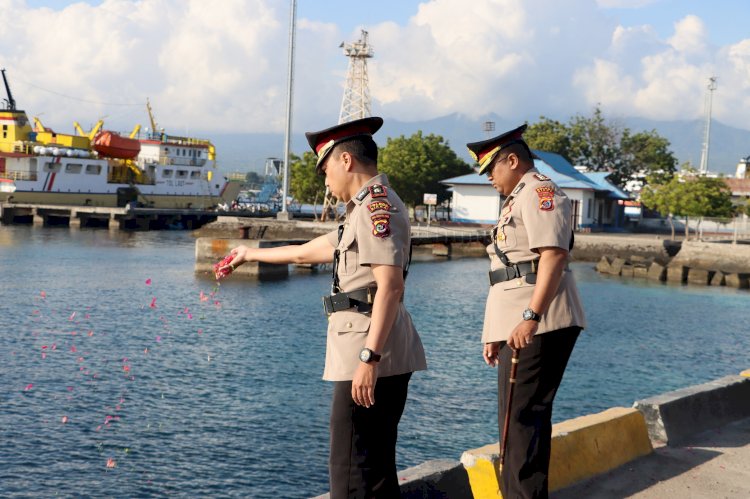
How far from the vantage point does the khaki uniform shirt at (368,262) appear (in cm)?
394

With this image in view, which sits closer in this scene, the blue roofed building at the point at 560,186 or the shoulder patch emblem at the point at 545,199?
the shoulder patch emblem at the point at 545,199

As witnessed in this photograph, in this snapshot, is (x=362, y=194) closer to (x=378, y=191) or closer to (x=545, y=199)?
(x=378, y=191)

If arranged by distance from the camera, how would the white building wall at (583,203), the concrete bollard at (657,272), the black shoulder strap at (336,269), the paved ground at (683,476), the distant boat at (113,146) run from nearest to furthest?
the black shoulder strap at (336,269) → the paved ground at (683,476) → the concrete bollard at (657,272) → the white building wall at (583,203) → the distant boat at (113,146)

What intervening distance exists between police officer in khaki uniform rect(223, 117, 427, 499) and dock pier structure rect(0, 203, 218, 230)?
65.0 metres

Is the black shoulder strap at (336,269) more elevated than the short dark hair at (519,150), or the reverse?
the short dark hair at (519,150)

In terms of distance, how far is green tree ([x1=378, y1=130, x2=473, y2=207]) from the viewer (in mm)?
71375

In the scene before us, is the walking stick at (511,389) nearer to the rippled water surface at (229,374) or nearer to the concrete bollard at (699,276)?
the rippled water surface at (229,374)

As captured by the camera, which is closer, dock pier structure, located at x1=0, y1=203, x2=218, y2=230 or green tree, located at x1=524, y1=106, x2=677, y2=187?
dock pier structure, located at x1=0, y1=203, x2=218, y2=230

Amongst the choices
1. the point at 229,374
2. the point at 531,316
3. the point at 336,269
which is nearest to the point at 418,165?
the point at 229,374

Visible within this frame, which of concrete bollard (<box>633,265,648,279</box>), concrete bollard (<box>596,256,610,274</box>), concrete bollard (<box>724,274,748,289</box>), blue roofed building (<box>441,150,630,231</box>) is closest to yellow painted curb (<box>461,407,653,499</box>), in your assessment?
concrete bollard (<box>724,274,748,289</box>)

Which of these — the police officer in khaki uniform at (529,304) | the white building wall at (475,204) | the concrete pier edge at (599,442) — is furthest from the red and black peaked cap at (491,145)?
the white building wall at (475,204)

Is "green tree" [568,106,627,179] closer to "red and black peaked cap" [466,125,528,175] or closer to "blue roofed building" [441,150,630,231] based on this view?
"blue roofed building" [441,150,630,231]

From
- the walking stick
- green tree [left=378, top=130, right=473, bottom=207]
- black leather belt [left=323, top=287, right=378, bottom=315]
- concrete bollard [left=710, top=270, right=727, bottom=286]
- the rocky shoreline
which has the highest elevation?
green tree [left=378, top=130, right=473, bottom=207]

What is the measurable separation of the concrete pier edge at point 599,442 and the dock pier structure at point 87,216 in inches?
2455
